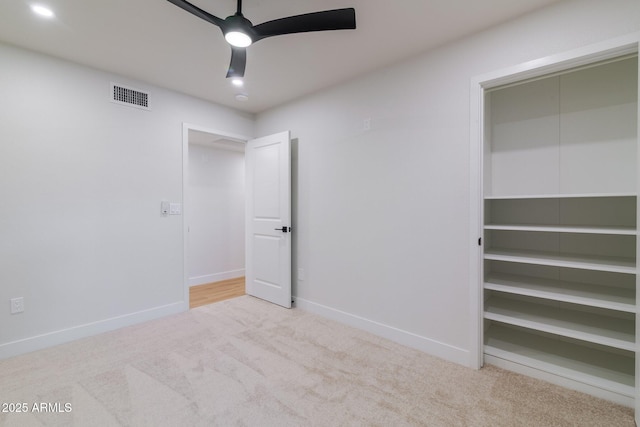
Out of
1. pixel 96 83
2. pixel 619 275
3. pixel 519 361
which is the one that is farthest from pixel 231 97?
pixel 619 275

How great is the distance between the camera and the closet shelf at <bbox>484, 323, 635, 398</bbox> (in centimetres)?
189

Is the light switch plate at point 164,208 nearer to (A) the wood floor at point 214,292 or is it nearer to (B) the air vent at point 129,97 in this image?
(B) the air vent at point 129,97

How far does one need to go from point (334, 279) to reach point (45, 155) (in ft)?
9.58

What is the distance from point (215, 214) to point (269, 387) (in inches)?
138

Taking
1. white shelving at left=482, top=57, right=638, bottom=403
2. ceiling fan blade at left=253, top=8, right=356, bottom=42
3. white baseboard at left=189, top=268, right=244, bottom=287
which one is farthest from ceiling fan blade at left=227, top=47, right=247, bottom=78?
white baseboard at left=189, top=268, right=244, bottom=287

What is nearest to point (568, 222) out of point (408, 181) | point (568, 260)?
point (568, 260)

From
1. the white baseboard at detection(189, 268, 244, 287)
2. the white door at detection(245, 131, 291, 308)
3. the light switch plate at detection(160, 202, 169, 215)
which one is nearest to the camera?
the light switch plate at detection(160, 202, 169, 215)

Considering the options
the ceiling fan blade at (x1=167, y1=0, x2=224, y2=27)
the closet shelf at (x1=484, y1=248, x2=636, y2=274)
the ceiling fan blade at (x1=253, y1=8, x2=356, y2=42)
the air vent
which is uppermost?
the air vent

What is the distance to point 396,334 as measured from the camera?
267 centimetres

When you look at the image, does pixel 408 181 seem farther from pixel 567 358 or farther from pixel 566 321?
pixel 567 358

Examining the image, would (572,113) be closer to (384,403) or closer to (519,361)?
(519,361)

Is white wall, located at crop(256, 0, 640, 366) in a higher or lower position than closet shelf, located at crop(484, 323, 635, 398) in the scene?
higher

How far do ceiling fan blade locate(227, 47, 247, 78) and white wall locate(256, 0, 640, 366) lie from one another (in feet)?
4.20

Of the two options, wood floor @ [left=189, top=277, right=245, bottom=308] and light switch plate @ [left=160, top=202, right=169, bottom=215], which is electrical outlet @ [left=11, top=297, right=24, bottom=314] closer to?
light switch plate @ [left=160, top=202, right=169, bottom=215]
